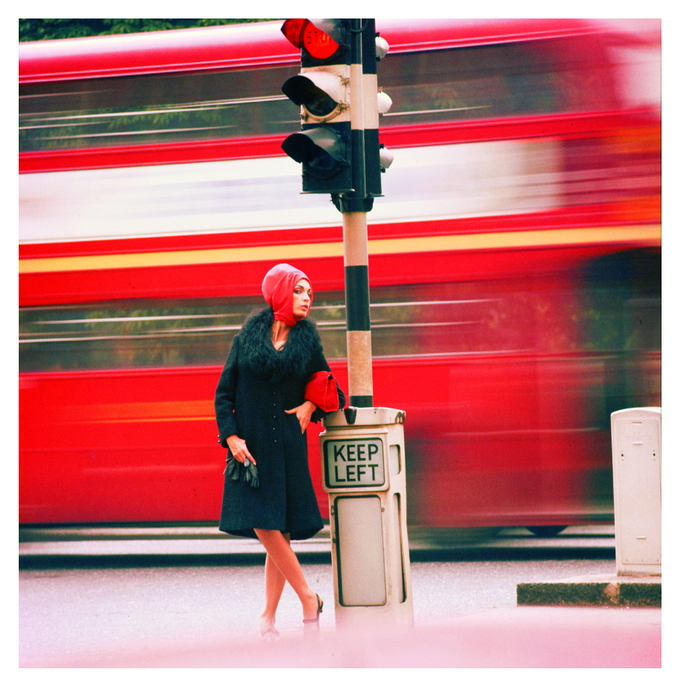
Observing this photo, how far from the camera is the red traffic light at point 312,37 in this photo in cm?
537

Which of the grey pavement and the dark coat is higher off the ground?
the dark coat

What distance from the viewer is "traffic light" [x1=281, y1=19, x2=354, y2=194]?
5250 millimetres

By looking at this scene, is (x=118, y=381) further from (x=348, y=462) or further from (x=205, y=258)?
(x=348, y=462)

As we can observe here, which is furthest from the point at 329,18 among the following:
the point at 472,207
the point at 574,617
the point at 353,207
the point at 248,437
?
the point at 574,617

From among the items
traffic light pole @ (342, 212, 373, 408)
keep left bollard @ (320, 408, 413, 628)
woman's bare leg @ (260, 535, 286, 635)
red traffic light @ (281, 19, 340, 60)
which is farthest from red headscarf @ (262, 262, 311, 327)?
woman's bare leg @ (260, 535, 286, 635)

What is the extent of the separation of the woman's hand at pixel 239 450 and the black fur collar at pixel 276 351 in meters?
0.35

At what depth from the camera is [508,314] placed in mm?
7793

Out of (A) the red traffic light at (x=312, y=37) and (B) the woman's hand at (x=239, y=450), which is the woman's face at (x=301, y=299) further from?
(A) the red traffic light at (x=312, y=37)

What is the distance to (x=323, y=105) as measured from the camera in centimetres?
532

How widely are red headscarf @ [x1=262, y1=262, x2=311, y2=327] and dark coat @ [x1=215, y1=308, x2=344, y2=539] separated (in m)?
0.07

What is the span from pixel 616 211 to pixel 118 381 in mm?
3781

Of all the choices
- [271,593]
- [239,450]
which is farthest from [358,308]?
[271,593]

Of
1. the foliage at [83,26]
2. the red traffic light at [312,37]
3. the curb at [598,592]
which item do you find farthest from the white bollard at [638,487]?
the foliage at [83,26]

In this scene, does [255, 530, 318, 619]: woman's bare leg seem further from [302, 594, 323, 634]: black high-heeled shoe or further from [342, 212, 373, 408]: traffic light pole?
[342, 212, 373, 408]: traffic light pole
